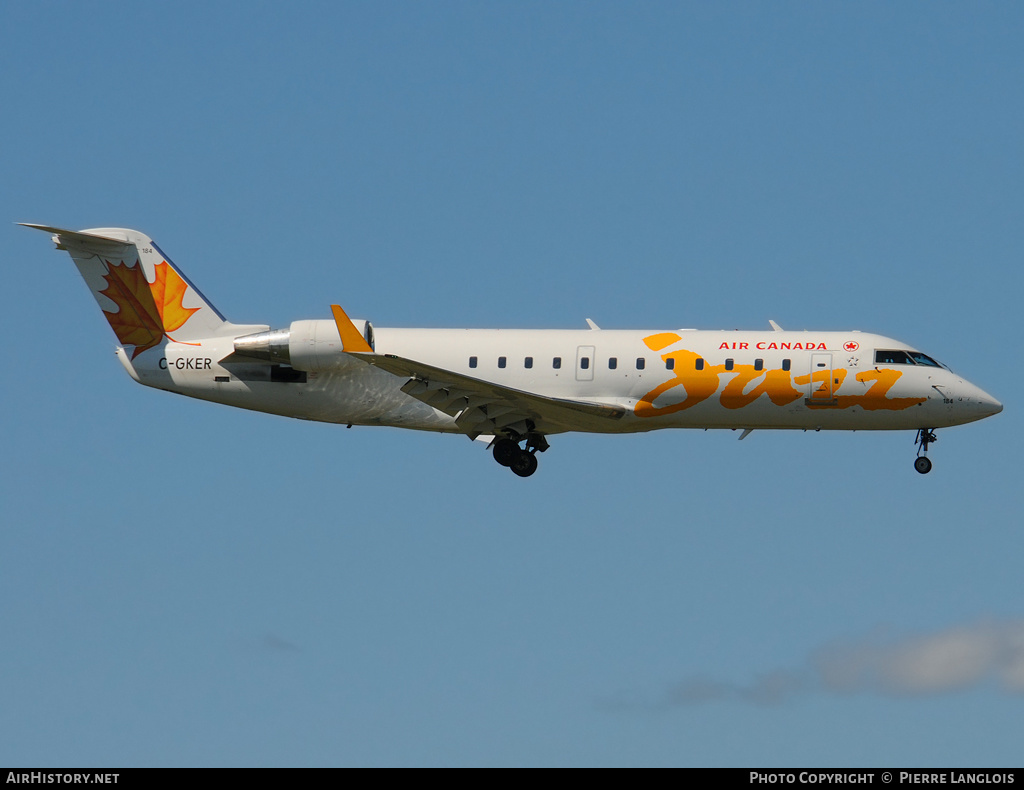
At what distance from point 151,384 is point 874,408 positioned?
16762 mm

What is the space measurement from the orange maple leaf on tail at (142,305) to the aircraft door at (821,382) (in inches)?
574

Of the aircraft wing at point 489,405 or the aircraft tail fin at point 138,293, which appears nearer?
the aircraft wing at point 489,405

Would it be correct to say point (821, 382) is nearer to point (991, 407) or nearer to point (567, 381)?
point (991, 407)

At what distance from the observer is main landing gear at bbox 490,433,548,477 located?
33.7 meters

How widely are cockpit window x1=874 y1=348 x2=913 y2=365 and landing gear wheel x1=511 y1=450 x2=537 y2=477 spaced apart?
8137mm

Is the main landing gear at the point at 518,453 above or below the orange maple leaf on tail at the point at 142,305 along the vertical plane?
below

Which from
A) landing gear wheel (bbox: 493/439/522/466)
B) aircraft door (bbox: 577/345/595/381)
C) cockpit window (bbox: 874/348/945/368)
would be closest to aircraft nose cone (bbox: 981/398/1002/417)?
cockpit window (bbox: 874/348/945/368)

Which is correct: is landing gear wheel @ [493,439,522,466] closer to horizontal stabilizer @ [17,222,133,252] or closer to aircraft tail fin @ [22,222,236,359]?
aircraft tail fin @ [22,222,236,359]

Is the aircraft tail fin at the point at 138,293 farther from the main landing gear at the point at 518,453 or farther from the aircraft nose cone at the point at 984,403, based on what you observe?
the aircraft nose cone at the point at 984,403

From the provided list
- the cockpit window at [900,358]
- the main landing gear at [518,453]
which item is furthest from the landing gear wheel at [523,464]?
the cockpit window at [900,358]

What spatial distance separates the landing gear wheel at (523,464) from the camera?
111 ft

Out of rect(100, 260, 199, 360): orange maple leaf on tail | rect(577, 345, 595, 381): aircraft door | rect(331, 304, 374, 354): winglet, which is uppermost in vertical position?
rect(100, 260, 199, 360): orange maple leaf on tail
